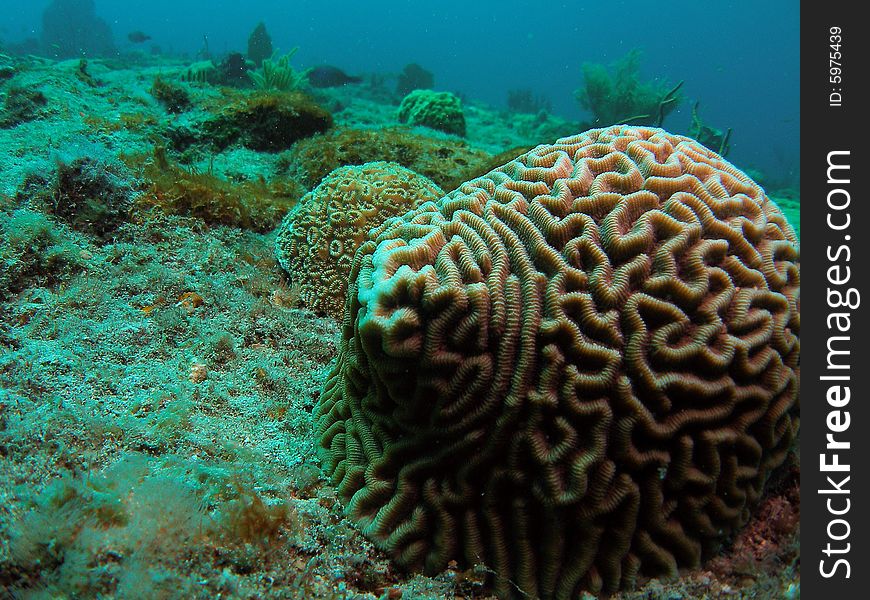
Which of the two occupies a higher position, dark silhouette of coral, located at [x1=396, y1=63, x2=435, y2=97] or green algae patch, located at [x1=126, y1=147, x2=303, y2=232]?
dark silhouette of coral, located at [x1=396, y1=63, x2=435, y2=97]

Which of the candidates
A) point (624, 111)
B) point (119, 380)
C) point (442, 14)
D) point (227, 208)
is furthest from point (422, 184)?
point (442, 14)

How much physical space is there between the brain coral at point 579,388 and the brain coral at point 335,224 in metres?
2.44

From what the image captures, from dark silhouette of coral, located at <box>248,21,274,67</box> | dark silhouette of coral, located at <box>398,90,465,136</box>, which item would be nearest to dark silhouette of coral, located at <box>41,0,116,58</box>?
dark silhouette of coral, located at <box>248,21,274,67</box>

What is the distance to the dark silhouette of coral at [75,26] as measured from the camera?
32125mm

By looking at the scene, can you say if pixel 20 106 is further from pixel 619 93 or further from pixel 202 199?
pixel 619 93

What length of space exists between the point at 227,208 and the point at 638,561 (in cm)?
544

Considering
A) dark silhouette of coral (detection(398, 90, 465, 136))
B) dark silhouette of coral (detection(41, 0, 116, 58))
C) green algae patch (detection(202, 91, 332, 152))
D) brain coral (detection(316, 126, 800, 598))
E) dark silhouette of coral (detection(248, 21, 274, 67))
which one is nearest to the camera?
brain coral (detection(316, 126, 800, 598))

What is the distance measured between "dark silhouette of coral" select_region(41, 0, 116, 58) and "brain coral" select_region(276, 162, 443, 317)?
117 ft

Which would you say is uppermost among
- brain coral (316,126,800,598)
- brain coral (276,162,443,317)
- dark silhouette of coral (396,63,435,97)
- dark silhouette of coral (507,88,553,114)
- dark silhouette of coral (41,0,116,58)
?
dark silhouette of coral (41,0,116,58)

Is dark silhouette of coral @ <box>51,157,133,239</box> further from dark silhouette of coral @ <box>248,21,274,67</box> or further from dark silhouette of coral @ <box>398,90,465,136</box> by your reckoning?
dark silhouette of coral @ <box>248,21,274,67</box>

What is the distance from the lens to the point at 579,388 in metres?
2.60

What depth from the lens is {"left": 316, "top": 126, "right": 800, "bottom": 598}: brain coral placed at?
263 cm

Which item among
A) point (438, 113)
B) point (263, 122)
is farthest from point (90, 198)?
point (438, 113)

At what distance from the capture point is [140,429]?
2.96 meters
